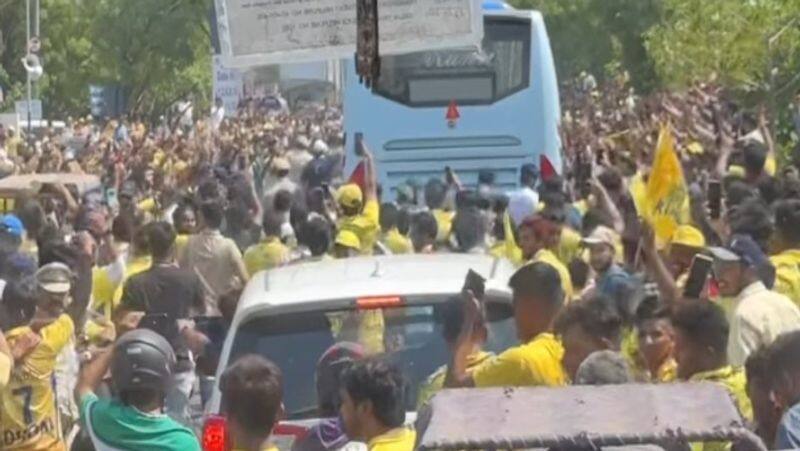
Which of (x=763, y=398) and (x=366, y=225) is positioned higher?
(x=763, y=398)

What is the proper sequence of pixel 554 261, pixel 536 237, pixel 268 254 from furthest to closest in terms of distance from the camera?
pixel 268 254
pixel 536 237
pixel 554 261

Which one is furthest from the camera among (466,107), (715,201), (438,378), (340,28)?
(466,107)

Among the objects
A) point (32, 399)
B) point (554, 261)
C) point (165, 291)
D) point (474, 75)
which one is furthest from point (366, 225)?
point (474, 75)

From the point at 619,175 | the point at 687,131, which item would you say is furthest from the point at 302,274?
the point at 687,131

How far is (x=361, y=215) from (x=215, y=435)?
6444mm

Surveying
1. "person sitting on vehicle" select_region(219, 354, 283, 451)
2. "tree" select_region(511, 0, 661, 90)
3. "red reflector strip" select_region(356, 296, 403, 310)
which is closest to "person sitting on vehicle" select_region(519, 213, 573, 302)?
"red reflector strip" select_region(356, 296, 403, 310)

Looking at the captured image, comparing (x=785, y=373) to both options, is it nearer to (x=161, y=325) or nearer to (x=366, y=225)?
(x=161, y=325)

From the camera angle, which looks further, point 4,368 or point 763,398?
point 4,368

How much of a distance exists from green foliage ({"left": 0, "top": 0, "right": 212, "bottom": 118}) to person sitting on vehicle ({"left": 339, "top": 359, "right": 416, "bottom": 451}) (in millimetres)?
53893

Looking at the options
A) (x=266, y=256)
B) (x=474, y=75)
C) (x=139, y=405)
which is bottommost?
(x=474, y=75)

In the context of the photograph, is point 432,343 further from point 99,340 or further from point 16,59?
point 16,59

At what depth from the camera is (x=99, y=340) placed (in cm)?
985

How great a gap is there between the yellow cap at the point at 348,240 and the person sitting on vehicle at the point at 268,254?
0.38 m

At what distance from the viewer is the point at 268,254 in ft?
41.5
